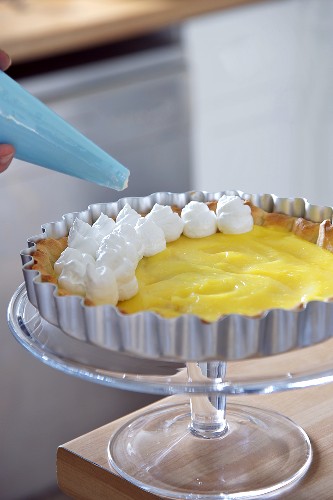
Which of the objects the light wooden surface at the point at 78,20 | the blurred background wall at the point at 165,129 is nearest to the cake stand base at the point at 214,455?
the blurred background wall at the point at 165,129

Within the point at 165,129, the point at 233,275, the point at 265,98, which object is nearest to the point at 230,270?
the point at 233,275

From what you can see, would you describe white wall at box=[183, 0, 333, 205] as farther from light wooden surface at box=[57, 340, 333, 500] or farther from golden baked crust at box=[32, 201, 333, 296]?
light wooden surface at box=[57, 340, 333, 500]

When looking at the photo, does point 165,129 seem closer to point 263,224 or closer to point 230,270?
point 263,224

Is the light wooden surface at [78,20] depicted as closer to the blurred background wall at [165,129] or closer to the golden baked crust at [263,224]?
the blurred background wall at [165,129]

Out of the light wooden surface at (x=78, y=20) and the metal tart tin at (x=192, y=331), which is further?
the light wooden surface at (x=78, y=20)

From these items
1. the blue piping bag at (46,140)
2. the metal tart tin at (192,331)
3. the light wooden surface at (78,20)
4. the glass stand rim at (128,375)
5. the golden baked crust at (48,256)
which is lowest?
the glass stand rim at (128,375)

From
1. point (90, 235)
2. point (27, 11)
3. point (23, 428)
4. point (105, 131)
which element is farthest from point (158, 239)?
point (27, 11)

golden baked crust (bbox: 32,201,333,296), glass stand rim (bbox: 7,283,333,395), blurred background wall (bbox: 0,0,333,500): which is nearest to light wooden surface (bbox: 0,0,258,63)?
blurred background wall (bbox: 0,0,333,500)
